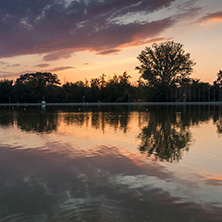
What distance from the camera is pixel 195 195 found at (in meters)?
5.71

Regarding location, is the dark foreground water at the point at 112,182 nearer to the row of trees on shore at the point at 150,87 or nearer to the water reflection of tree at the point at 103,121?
the water reflection of tree at the point at 103,121

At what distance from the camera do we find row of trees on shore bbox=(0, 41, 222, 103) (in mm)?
81312

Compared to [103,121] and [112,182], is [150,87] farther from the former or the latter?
[112,182]

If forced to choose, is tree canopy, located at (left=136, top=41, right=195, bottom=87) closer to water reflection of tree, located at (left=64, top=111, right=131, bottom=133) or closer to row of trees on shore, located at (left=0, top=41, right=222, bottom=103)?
row of trees on shore, located at (left=0, top=41, right=222, bottom=103)

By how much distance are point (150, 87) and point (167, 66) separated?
8.58m

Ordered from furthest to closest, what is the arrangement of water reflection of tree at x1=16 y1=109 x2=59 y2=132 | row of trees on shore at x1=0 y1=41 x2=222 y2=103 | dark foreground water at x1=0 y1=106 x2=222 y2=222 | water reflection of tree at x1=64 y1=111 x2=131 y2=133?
row of trees on shore at x1=0 y1=41 x2=222 y2=103
water reflection of tree at x1=64 y1=111 x2=131 y2=133
water reflection of tree at x1=16 y1=109 x2=59 y2=132
dark foreground water at x1=0 y1=106 x2=222 y2=222

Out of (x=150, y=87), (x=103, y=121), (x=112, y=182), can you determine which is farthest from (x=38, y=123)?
(x=150, y=87)

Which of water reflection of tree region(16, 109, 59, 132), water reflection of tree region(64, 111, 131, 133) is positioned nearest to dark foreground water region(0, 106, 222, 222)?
water reflection of tree region(16, 109, 59, 132)

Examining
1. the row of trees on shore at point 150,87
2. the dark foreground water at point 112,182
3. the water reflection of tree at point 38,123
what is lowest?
the dark foreground water at point 112,182

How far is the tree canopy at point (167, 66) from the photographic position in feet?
269

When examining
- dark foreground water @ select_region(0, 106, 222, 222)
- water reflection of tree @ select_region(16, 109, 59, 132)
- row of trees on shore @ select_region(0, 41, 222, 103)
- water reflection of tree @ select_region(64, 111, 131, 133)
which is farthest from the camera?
row of trees on shore @ select_region(0, 41, 222, 103)


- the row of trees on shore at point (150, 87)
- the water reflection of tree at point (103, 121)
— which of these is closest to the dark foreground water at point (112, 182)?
the water reflection of tree at point (103, 121)

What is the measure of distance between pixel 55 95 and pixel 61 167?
9091 cm

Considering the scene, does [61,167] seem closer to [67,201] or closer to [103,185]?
[103,185]
